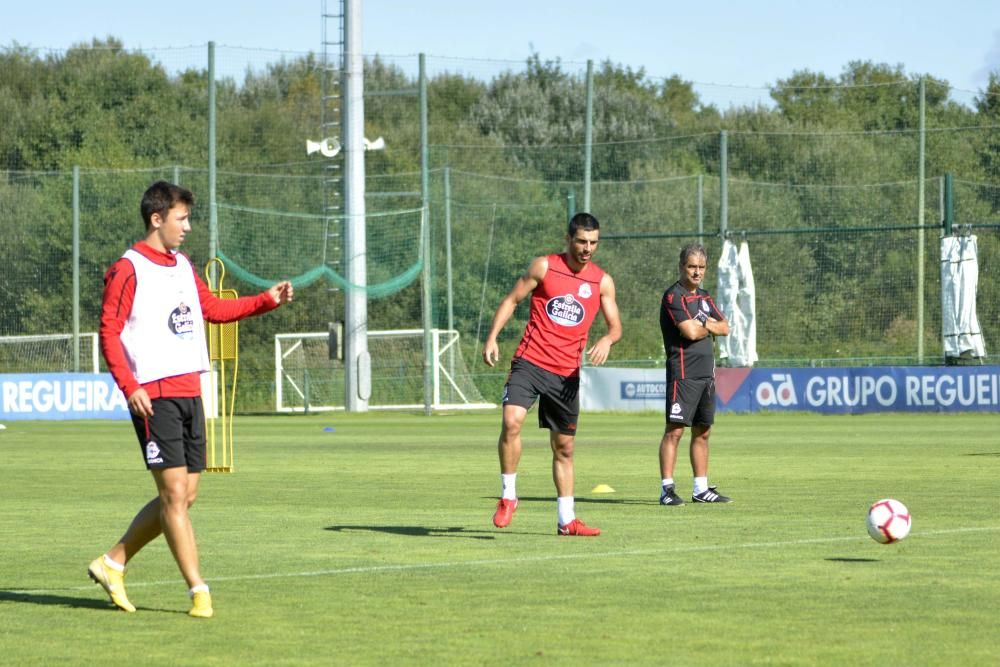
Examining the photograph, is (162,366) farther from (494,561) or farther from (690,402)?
(690,402)

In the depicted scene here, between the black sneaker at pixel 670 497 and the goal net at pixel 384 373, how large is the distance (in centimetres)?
2504

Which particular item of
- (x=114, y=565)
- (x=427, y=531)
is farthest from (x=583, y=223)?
(x=114, y=565)

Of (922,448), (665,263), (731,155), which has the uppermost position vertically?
(731,155)

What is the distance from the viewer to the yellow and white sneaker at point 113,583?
8398 millimetres

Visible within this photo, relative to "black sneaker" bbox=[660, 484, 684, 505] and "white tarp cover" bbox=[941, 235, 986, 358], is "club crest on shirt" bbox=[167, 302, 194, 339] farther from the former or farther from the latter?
"white tarp cover" bbox=[941, 235, 986, 358]

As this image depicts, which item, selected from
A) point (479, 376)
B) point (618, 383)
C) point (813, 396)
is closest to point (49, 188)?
point (479, 376)

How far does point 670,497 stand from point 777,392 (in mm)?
19818

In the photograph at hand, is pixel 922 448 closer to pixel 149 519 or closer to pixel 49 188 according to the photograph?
pixel 149 519

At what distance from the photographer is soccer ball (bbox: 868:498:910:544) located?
10.5 metres

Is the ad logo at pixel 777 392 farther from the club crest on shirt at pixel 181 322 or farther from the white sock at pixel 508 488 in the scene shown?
the club crest on shirt at pixel 181 322

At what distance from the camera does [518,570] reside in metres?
9.80

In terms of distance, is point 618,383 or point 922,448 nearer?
point 922,448

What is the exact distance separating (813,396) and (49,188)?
18.3 meters

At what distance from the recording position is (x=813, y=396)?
108ft
